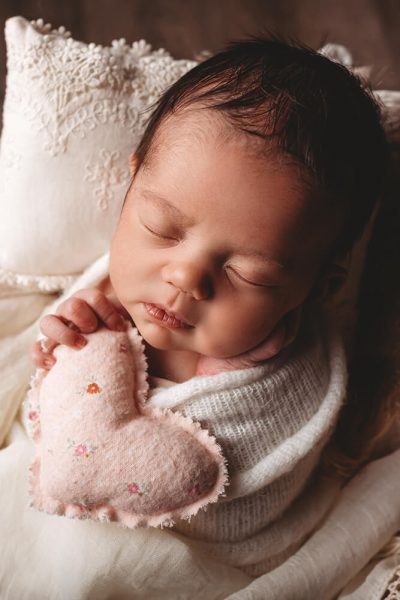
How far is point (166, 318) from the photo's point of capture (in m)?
0.83

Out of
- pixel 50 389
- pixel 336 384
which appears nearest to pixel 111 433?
pixel 50 389

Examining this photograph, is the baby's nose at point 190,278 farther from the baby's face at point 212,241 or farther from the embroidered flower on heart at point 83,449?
the embroidered flower on heart at point 83,449

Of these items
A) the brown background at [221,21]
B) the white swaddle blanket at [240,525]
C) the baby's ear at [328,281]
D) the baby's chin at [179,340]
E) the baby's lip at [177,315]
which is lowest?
the white swaddle blanket at [240,525]

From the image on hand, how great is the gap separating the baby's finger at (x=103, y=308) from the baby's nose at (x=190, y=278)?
0.16m

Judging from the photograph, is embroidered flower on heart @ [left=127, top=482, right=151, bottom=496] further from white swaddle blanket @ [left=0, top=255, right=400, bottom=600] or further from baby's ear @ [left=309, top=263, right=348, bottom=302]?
baby's ear @ [left=309, top=263, right=348, bottom=302]

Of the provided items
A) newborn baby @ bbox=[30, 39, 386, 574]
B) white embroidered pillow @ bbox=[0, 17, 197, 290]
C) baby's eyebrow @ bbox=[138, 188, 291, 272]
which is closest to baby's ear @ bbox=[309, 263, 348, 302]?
newborn baby @ bbox=[30, 39, 386, 574]

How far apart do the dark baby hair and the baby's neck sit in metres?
0.26

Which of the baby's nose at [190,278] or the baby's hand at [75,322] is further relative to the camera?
the baby's hand at [75,322]

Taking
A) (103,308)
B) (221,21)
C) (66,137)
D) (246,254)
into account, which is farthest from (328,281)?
(221,21)

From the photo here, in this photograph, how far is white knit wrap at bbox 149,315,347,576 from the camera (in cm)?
85

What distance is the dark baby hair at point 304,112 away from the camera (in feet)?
2.49

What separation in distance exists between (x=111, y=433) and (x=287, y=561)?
38cm

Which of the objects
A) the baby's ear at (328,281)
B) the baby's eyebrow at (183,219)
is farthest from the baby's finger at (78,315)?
the baby's ear at (328,281)

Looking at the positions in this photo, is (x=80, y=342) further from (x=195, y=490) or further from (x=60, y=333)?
(x=195, y=490)
